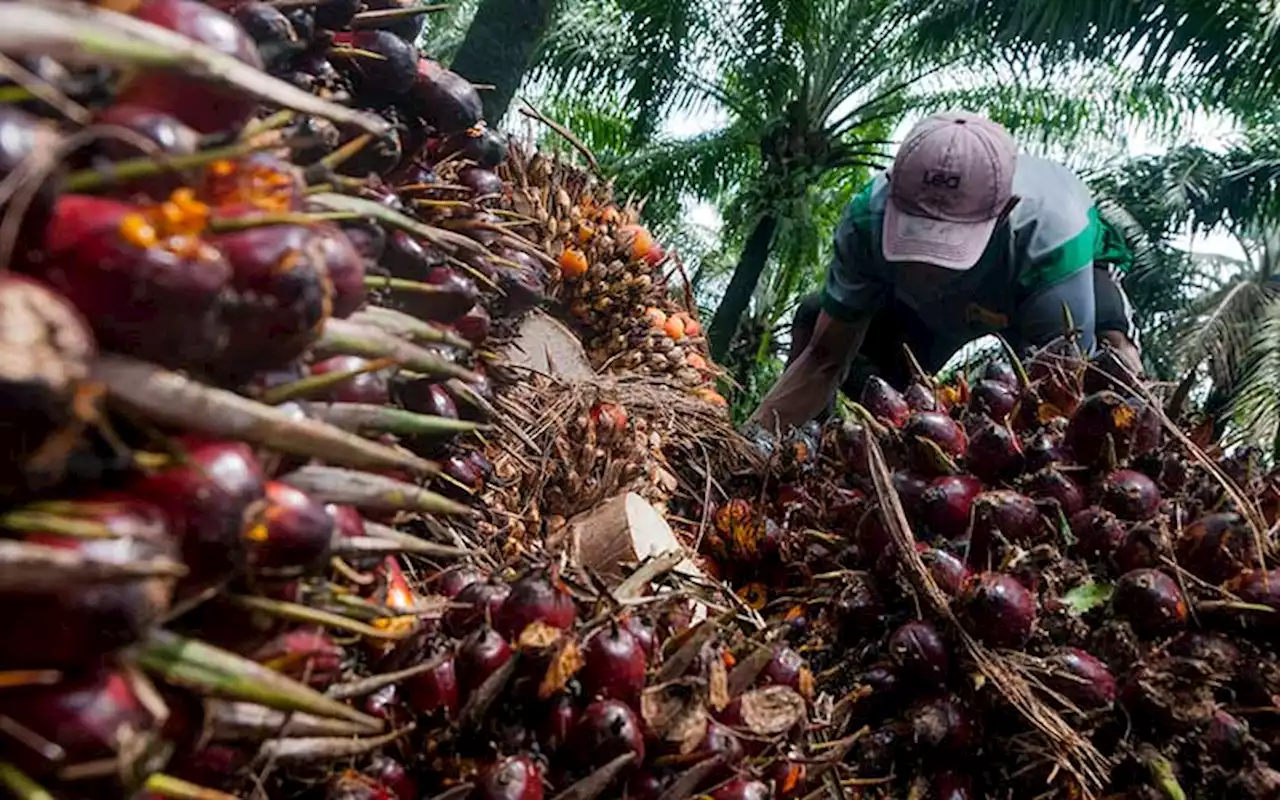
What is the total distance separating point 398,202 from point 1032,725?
1131 mm

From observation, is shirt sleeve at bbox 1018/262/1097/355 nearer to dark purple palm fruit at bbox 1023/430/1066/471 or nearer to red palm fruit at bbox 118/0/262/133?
dark purple palm fruit at bbox 1023/430/1066/471

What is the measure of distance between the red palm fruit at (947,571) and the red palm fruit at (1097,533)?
0.19 m

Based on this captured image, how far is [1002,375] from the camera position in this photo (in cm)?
215

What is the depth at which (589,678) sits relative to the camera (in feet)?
3.83

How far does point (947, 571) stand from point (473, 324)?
0.80 metres

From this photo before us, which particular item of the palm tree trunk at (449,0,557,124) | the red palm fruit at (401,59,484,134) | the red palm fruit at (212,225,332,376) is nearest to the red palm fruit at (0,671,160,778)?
the red palm fruit at (212,225,332,376)

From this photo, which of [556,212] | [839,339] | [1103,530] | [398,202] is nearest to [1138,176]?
[839,339]

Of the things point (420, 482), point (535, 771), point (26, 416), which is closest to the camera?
point (26, 416)

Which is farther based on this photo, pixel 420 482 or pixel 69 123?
pixel 420 482

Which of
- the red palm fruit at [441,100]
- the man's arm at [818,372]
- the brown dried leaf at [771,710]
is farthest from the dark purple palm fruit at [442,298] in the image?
the man's arm at [818,372]

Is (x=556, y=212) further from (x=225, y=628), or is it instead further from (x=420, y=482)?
(x=225, y=628)

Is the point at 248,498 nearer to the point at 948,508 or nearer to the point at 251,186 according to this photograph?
the point at 251,186

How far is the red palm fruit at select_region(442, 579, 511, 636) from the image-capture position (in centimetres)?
122

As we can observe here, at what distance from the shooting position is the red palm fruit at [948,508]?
71.7 inches
